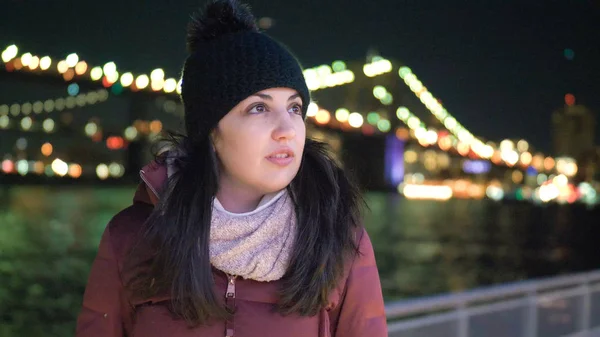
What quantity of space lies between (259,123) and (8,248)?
57.5ft

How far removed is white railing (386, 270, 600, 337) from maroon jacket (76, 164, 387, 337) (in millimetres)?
1102

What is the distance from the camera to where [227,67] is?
100cm

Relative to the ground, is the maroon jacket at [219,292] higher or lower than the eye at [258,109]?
lower

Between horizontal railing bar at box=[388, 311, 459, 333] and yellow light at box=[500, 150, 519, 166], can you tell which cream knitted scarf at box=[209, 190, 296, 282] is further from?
yellow light at box=[500, 150, 519, 166]

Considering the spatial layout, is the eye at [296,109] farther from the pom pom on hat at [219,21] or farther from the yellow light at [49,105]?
the yellow light at [49,105]

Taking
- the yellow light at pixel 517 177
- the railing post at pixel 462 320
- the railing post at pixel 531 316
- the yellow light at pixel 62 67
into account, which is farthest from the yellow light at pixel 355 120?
the railing post at pixel 462 320

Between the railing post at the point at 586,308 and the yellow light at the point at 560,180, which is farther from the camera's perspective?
the yellow light at the point at 560,180

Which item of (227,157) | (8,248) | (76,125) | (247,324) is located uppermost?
(76,125)

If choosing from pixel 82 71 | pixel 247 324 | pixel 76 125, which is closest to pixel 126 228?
pixel 247 324

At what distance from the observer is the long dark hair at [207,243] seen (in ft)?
3.11

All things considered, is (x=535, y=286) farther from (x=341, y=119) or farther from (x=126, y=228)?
(x=341, y=119)

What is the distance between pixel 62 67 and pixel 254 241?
93.1ft

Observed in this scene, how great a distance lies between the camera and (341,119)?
1206 inches

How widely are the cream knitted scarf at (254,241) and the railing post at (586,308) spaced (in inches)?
118
